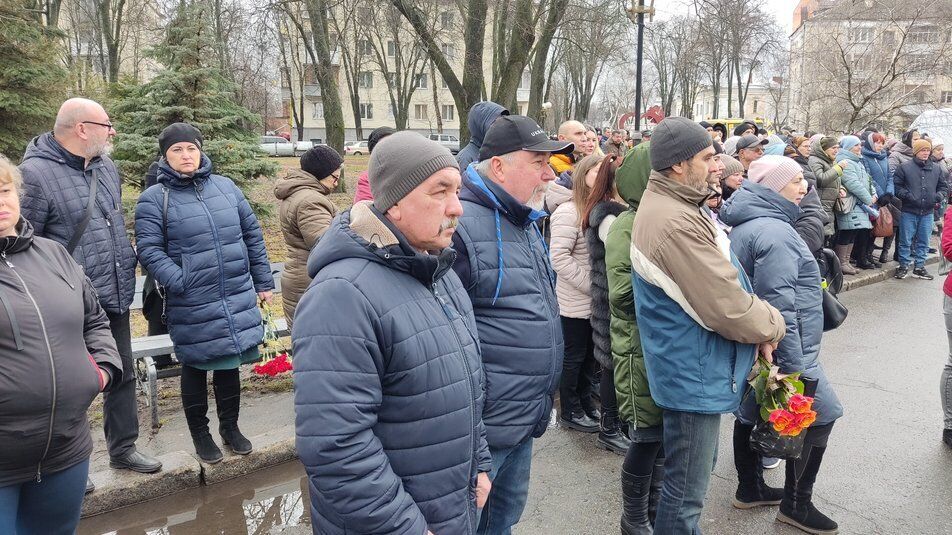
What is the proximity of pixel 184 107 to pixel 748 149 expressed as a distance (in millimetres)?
7860

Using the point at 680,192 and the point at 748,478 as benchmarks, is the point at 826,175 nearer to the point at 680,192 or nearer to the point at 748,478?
the point at 748,478

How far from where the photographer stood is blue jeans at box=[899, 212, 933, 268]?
10.4 meters

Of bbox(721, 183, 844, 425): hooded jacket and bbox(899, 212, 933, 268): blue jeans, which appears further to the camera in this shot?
bbox(899, 212, 933, 268): blue jeans

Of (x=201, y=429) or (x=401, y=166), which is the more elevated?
(x=401, y=166)

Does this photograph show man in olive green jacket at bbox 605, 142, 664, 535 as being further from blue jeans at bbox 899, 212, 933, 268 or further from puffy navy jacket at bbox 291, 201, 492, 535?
blue jeans at bbox 899, 212, 933, 268

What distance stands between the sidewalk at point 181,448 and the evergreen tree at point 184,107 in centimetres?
534

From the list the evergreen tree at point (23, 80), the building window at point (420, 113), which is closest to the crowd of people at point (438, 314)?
the evergreen tree at point (23, 80)

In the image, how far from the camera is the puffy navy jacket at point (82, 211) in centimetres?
350

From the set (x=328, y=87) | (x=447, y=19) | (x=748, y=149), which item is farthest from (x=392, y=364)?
(x=447, y=19)

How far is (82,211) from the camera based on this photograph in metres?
3.64

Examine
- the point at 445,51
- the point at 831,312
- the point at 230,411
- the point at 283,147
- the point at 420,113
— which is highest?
the point at 445,51

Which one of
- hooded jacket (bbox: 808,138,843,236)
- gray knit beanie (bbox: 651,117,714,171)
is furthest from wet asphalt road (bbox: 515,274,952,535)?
hooded jacket (bbox: 808,138,843,236)

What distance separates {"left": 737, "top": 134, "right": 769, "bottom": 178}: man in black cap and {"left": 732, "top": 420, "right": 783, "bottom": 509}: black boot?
15.3ft

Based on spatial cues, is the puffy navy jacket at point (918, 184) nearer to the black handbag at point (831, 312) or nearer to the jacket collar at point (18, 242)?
the black handbag at point (831, 312)
